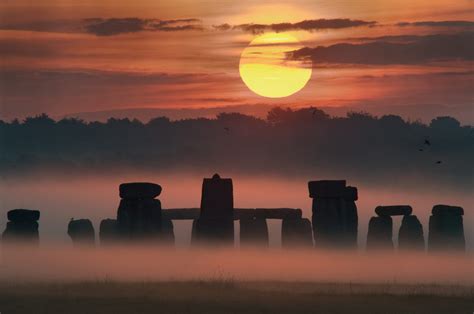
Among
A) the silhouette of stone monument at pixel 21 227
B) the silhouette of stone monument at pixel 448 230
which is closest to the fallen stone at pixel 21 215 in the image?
the silhouette of stone monument at pixel 21 227

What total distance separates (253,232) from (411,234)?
17.2 feet

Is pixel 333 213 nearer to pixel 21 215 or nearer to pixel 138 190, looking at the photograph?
pixel 138 190

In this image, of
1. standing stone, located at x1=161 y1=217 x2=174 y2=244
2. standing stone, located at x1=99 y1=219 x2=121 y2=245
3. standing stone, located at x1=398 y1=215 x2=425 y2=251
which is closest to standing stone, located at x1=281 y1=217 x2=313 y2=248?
standing stone, located at x1=398 y1=215 x2=425 y2=251

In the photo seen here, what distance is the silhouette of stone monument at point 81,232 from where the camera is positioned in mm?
49594

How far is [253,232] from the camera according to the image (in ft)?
161

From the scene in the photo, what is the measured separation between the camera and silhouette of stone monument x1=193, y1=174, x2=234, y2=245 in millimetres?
46000

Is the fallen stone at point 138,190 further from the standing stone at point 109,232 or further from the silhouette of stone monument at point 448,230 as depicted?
the silhouette of stone monument at point 448,230

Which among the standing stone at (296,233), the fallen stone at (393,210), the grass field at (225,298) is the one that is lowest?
the grass field at (225,298)

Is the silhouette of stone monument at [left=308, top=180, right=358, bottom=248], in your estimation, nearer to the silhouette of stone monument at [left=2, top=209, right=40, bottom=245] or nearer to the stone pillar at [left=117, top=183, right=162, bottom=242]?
the stone pillar at [left=117, top=183, right=162, bottom=242]

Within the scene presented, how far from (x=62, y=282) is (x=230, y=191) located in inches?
393

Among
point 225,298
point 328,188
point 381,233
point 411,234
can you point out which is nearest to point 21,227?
point 328,188

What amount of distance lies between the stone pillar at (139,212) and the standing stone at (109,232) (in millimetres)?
610

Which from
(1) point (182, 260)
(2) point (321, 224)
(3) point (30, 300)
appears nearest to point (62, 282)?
(3) point (30, 300)

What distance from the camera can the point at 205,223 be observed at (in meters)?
46.7
